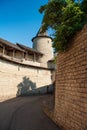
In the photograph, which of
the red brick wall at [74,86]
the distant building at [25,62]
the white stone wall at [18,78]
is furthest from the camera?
the distant building at [25,62]

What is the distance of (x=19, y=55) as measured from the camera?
31281 millimetres

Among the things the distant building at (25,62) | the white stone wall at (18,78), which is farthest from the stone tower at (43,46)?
the white stone wall at (18,78)

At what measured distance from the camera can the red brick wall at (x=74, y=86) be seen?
4379mm

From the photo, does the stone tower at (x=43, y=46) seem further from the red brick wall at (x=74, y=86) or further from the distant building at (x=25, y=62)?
the red brick wall at (x=74, y=86)

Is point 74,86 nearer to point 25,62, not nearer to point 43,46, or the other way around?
point 25,62

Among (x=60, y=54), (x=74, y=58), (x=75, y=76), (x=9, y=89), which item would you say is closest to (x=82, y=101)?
(x=75, y=76)

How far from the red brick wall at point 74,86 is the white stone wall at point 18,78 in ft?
42.0

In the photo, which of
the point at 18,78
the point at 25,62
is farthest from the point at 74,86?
the point at 25,62

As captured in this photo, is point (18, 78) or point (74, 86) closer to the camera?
point (74, 86)

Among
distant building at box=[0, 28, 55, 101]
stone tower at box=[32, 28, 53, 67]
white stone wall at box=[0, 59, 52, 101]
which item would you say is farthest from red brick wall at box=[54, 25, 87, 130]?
stone tower at box=[32, 28, 53, 67]

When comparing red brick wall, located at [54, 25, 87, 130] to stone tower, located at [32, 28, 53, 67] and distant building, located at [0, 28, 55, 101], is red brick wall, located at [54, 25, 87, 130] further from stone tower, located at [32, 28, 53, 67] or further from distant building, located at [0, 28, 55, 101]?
stone tower, located at [32, 28, 53, 67]

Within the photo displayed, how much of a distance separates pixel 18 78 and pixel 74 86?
16811 mm

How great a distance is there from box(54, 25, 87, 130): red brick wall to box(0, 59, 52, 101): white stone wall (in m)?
12.8

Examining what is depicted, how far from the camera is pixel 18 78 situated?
2125 centimetres
